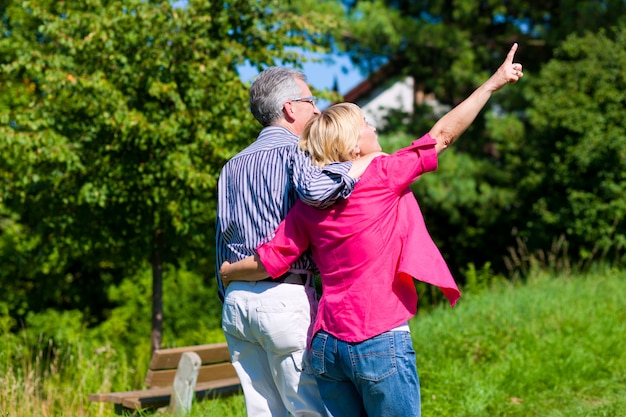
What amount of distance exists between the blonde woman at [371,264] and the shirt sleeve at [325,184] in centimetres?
5

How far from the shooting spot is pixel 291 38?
7.36 m

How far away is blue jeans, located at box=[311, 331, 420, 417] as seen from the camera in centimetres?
254

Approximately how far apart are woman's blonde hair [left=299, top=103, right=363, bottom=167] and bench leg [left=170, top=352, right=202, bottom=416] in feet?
8.79

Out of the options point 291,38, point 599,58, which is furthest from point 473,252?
point 291,38

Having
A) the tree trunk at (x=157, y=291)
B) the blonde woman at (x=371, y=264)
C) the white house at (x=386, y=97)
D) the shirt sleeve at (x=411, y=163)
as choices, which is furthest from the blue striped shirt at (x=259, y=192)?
the white house at (x=386, y=97)

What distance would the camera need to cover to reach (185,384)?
195 inches

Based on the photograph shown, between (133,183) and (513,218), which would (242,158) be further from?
(513,218)

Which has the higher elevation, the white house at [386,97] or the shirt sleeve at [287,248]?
the white house at [386,97]

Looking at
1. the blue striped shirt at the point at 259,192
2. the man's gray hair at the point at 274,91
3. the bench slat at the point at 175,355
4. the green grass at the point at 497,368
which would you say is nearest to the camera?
the blue striped shirt at the point at 259,192

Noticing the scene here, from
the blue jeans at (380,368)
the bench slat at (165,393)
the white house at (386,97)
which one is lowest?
the bench slat at (165,393)

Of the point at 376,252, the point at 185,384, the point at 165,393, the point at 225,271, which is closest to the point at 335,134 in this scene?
the point at 376,252

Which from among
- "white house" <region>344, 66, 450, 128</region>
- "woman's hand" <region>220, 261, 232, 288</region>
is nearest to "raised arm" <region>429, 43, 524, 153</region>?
"woman's hand" <region>220, 261, 232, 288</region>

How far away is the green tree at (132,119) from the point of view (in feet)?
21.6

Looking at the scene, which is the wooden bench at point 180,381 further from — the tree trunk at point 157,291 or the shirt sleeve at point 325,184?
the shirt sleeve at point 325,184
